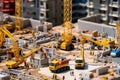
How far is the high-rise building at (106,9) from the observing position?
4543 inches

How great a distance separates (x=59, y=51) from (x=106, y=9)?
26.3 meters

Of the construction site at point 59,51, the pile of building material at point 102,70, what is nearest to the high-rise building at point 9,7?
the construction site at point 59,51

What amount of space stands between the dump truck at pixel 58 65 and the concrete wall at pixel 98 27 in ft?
80.0

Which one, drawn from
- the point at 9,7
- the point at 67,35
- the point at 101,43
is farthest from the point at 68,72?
the point at 9,7

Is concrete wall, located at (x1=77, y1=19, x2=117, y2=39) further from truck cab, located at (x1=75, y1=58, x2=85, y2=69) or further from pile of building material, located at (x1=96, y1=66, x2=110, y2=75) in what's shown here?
pile of building material, located at (x1=96, y1=66, x2=110, y2=75)

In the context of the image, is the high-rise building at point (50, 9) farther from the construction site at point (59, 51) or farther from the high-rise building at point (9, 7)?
the construction site at point (59, 51)

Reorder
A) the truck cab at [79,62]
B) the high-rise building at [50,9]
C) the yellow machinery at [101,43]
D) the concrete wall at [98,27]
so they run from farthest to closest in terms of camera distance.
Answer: the high-rise building at [50,9]
the concrete wall at [98,27]
the yellow machinery at [101,43]
the truck cab at [79,62]

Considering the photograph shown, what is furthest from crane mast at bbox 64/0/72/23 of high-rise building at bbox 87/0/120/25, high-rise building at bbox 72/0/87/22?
high-rise building at bbox 72/0/87/22

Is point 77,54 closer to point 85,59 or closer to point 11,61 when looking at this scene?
point 85,59

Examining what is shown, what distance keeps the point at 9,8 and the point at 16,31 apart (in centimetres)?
2131

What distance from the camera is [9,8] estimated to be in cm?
13462

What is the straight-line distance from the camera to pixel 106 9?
384 feet

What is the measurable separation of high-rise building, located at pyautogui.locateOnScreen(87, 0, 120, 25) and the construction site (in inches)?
123

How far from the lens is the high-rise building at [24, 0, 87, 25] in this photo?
127m
